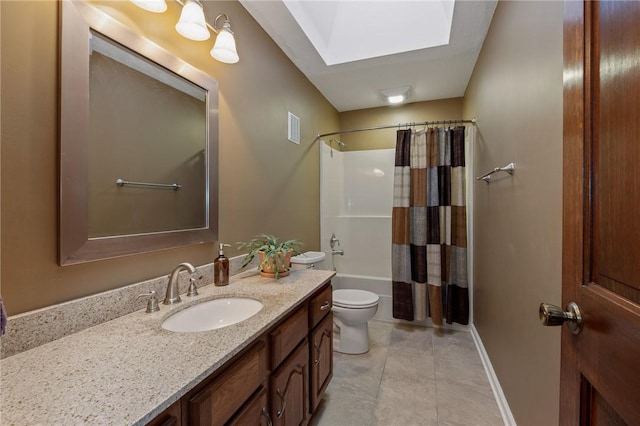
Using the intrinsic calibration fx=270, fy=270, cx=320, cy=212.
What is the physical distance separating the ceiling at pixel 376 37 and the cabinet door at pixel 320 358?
1.99 m

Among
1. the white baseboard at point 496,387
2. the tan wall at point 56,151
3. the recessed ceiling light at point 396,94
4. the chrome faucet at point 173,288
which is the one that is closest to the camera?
the tan wall at point 56,151

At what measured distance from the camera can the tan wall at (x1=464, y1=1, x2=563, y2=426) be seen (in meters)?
1.00

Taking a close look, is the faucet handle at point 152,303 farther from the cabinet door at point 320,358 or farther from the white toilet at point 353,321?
the white toilet at point 353,321

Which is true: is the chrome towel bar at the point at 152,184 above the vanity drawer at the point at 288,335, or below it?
above

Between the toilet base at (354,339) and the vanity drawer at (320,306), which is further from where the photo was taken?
the toilet base at (354,339)

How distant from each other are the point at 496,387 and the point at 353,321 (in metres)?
1.00

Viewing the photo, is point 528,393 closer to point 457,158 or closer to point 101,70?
point 457,158

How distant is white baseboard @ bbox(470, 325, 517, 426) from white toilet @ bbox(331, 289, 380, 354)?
0.86 meters

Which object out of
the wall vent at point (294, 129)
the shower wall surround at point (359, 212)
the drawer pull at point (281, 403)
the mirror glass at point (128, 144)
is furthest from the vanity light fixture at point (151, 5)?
the shower wall surround at point (359, 212)

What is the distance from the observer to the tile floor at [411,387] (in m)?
1.56

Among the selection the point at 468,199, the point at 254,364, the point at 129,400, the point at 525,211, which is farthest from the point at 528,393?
the point at 468,199

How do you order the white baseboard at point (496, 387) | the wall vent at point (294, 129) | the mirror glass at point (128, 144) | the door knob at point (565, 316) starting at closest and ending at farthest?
the door knob at point (565, 316) → the mirror glass at point (128, 144) → the white baseboard at point (496, 387) → the wall vent at point (294, 129)

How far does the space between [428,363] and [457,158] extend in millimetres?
1791

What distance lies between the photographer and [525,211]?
1.25m
